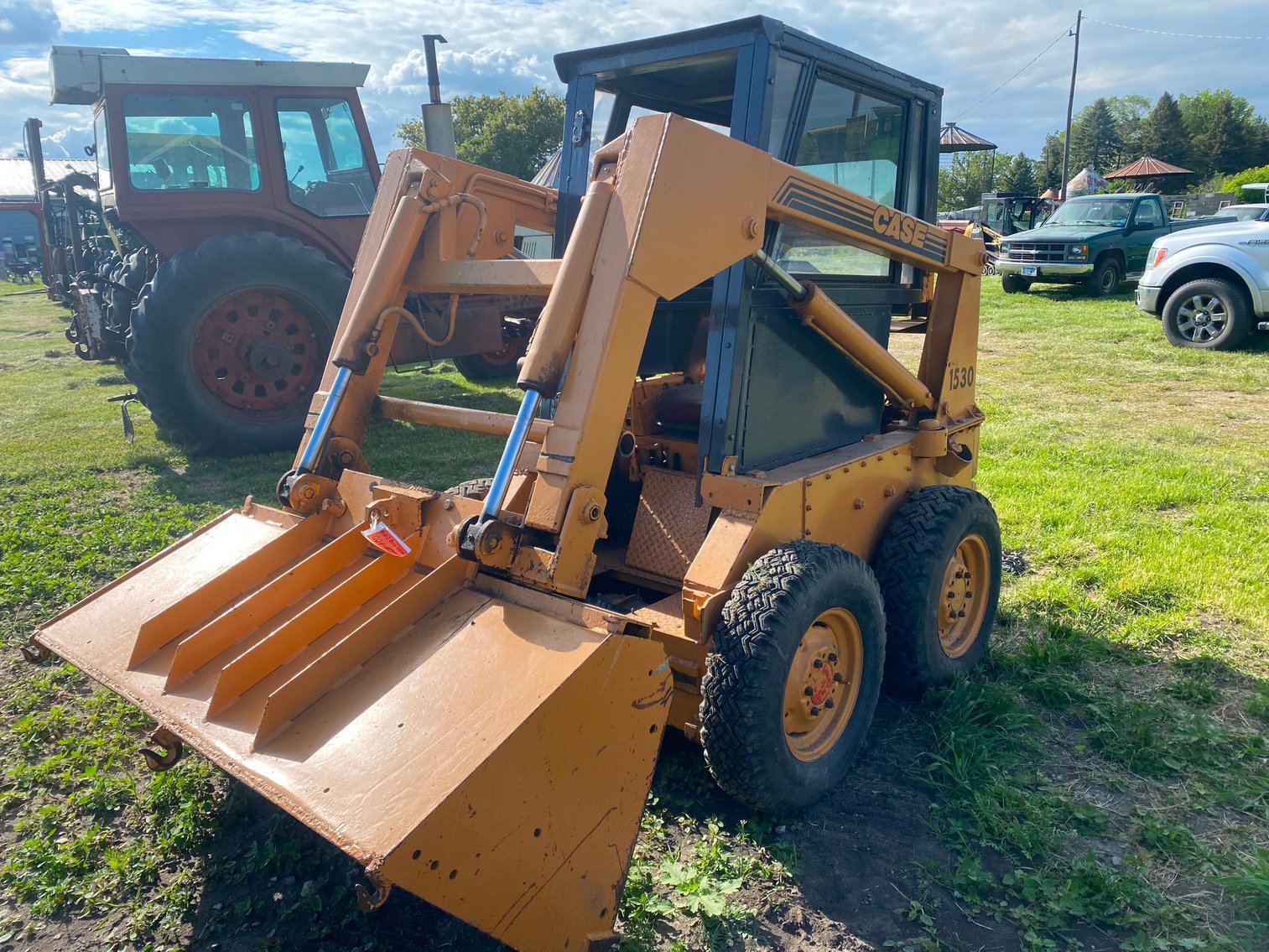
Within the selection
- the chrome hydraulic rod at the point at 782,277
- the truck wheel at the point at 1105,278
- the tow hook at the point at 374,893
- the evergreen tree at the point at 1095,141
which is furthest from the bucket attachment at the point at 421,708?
the evergreen tree at the point at 1095,141

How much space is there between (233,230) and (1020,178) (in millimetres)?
49734

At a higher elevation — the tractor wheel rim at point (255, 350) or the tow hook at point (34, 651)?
the tractor wheel rim at point (255, 350)

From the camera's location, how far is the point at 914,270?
4238 millimetres

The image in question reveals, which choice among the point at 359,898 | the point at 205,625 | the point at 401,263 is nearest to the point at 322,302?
the point at 401,263

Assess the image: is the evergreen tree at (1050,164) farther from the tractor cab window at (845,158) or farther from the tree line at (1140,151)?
the tractor cab window at (845,158)

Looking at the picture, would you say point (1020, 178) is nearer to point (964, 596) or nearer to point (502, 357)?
point (502, 357)

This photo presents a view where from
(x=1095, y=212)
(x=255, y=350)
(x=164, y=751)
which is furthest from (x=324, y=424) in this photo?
(x=1095, y=212)

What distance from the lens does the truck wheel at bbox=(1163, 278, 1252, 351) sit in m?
11.2

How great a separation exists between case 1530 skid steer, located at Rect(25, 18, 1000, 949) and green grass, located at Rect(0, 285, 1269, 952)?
1.07 ft

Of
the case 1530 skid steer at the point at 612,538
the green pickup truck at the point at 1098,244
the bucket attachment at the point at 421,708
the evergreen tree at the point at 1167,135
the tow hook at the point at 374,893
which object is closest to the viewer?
the tow hook at the point at 374,893

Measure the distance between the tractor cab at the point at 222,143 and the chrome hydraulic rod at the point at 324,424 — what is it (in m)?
5.59

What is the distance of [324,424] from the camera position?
10.5 feet

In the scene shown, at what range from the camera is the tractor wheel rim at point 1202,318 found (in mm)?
11477

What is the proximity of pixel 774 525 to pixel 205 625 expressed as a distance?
6.07ft
